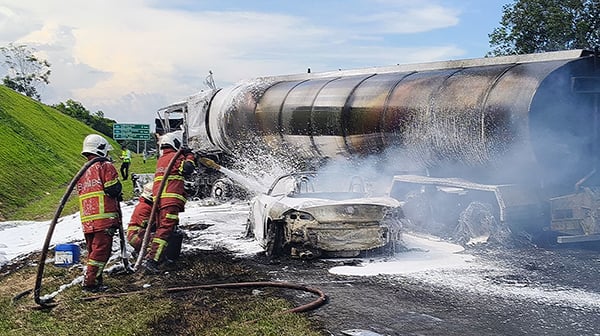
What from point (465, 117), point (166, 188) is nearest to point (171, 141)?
point (166, 188)

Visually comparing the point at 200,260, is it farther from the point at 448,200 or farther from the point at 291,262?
the point at 448,200

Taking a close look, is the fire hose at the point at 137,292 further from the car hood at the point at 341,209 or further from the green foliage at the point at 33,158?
the green foliage at the point at 33,158

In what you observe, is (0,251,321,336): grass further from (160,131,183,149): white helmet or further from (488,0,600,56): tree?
(488,0,600,56): tree

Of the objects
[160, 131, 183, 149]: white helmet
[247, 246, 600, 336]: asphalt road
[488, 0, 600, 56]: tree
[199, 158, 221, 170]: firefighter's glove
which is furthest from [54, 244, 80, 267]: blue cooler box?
[488, 0, 600, 56]: tree

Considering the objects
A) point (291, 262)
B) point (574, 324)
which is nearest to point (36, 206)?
point (291, 262)

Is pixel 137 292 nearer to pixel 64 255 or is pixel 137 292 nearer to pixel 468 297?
pixel 64 255

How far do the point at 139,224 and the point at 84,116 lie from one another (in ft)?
257

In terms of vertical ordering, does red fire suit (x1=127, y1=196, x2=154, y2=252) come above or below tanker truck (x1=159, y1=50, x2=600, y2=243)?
below

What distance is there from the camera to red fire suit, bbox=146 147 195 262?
8367 mm

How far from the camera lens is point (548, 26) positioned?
29.7 m

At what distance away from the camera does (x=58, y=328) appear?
597 centimetres

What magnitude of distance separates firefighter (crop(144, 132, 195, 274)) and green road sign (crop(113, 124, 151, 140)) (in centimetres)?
4610

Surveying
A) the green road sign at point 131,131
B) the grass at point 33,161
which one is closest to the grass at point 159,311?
the grass at point 33,161

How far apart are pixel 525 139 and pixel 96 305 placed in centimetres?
659
